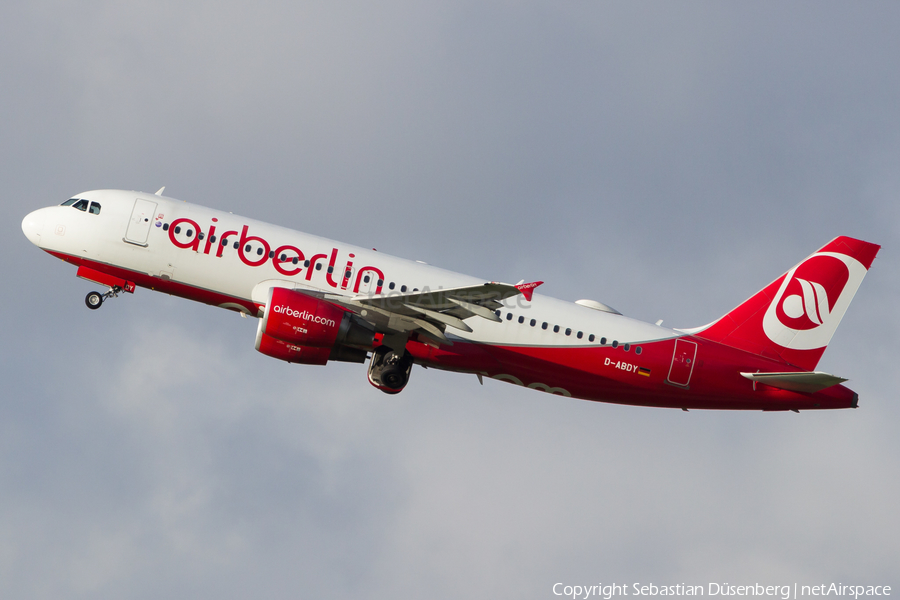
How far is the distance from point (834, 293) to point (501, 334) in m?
15.2

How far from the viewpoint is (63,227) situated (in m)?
36.0

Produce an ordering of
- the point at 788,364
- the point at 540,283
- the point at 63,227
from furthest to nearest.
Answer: the point at 788,364 < the point at 63,227 < the point at 540,283

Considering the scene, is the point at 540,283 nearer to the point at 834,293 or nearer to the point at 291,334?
the point at 291,334

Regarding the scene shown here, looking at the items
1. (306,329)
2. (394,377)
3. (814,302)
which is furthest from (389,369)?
(814,302)

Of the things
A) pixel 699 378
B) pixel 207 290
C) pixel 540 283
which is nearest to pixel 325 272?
pixel 207 290

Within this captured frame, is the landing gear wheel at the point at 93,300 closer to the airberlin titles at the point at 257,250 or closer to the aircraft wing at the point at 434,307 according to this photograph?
the airberlin titles at the point at 257,250

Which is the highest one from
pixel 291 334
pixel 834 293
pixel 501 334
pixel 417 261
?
pixel 834 293

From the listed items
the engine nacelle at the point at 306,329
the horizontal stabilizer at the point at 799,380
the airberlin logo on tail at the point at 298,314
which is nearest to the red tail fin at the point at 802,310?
the horizontal stabilizer at the point at 799,380

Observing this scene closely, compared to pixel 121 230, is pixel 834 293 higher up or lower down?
higher up

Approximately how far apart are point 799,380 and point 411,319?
52.0 ft

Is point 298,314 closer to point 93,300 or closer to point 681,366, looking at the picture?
point 93,300

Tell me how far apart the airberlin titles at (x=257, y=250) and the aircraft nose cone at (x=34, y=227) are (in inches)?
205

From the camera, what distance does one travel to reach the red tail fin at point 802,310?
38844 millimetres

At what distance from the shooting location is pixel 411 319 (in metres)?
34.8
